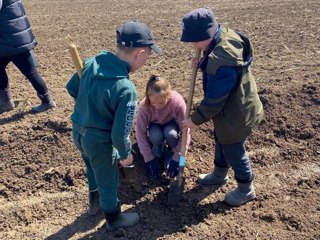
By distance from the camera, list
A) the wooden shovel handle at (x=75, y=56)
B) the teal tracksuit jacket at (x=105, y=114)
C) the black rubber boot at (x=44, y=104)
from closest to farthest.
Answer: the teal tracksuit jacket at (x=105, y=114) < the wooden shovel handle at (x=75, y=56) < the black rubber boot at (x=44, y=104)

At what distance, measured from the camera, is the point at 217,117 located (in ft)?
11.2

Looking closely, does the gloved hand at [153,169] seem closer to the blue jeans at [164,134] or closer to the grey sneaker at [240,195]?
the blue jeans at [164,134]

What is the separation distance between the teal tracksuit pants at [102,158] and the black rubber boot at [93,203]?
37 cm

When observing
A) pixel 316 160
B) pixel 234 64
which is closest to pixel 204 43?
pixel 234 64

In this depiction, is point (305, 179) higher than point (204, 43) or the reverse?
the reverse

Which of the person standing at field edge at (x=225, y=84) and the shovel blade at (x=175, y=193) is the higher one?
the person standing at field edge at (x=225, y=84)

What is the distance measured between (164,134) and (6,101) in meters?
2.27

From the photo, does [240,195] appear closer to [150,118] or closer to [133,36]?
[150,118]

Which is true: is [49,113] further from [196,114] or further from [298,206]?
[298,206]

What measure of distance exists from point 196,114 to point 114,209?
989 millimetres

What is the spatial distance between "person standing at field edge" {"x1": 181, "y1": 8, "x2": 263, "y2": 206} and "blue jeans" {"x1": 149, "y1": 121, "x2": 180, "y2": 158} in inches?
21.2

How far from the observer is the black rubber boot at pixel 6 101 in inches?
208

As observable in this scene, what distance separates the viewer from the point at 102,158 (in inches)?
124

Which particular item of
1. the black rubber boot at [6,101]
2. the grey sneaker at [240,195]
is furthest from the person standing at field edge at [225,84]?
the black rubber boot at [6,101]
